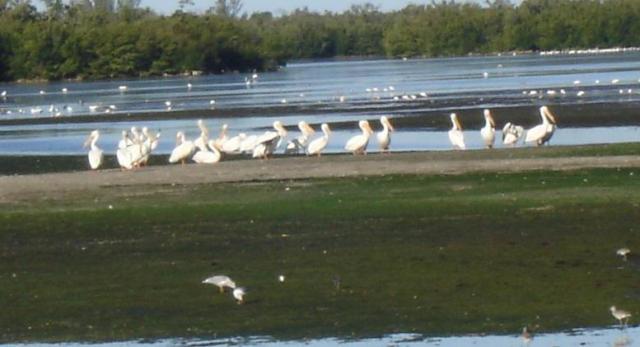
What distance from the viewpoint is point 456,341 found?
34.9 ft

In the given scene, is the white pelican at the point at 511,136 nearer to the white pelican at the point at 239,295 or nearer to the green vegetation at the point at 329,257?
the green vegetation at the point at 329,257

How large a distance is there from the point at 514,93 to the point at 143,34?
244 feet

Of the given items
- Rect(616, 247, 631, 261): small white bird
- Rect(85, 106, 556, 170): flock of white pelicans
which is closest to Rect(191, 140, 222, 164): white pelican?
Rect(85, 106, 556, 170): flock of white pelicans

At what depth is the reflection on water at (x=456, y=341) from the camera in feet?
34.3

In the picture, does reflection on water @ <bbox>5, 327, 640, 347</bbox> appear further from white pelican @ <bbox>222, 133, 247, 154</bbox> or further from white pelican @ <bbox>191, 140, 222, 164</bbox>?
white pelican @ <bbox>222, 133, 247, 154</bbox>

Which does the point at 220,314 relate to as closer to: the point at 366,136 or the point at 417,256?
the point at 417,256

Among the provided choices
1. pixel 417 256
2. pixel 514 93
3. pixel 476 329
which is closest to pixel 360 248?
pixel 417 256

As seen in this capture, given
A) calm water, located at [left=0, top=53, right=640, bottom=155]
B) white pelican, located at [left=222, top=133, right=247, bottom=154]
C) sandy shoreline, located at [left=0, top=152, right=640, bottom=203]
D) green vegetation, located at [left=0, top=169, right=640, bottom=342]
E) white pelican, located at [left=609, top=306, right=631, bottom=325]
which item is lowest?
calm water, located at [left=0, top=53, right=640, bottom=155]

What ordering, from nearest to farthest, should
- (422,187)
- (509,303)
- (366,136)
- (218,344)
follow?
1. (218,344)
2. (509,303)
3. (422,187)
4. (366,136)

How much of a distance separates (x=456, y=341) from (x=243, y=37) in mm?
120502

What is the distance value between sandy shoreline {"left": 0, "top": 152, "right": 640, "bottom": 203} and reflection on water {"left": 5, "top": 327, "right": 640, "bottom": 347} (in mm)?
9434

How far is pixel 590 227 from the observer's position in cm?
1533

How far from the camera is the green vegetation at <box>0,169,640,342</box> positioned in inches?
459

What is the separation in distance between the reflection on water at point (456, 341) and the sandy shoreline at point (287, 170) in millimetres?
9434
